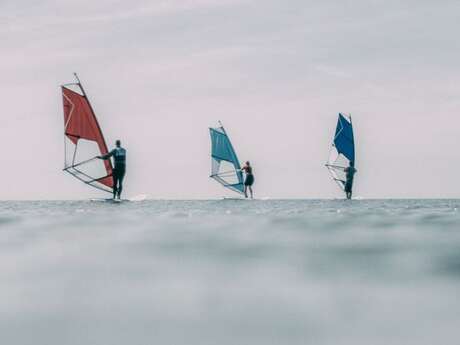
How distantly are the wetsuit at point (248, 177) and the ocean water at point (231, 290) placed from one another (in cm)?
3847

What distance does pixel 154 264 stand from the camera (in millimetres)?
5996

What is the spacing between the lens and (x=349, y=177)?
47938mm

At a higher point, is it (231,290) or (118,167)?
(118,167)

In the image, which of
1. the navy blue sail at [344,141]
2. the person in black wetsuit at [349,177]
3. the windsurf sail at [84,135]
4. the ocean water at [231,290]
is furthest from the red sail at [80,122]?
the ocean water at [231,290]

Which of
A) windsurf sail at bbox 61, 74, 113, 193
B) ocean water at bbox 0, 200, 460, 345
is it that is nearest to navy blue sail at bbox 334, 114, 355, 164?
windsurf sail at bbox 61, 74, 113, 193

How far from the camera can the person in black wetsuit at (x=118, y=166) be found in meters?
31.8

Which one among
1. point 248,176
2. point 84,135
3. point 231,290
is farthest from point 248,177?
point 231,290

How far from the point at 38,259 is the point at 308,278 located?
2691mm

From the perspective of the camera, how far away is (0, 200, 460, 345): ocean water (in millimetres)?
3691

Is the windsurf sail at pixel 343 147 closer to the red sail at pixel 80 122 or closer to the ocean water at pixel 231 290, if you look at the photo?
the red sail at pixel 80 122

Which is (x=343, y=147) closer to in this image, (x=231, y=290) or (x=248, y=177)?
(x=248, y=177)

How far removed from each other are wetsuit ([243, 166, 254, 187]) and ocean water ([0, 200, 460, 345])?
38468 mm

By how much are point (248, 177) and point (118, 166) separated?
52.0ft

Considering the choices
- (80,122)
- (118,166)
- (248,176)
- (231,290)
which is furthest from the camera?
(248,176)
